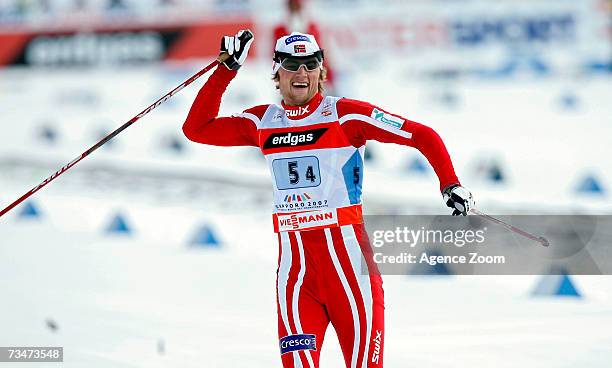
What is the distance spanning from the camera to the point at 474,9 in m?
18.6

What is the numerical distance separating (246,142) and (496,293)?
3.70 m

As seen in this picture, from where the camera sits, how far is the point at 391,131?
5.17 metres

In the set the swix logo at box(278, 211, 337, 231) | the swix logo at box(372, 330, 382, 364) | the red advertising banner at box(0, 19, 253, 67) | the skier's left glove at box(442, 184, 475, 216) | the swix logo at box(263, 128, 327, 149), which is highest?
the red advertising banner at box(0, 19, 253, 67)

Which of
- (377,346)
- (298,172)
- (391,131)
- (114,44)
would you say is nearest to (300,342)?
(377,346)

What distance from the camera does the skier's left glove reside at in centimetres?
494

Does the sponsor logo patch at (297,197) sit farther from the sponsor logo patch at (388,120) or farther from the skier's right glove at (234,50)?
the skier's right glove at (234,50)

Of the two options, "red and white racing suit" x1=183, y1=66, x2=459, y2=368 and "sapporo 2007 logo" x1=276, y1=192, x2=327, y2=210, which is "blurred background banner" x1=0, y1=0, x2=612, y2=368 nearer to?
"red and white racing suit" x1=183, y1=66, x2=459, y2=368

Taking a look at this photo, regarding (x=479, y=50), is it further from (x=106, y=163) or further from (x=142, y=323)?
(x=142, y=323)

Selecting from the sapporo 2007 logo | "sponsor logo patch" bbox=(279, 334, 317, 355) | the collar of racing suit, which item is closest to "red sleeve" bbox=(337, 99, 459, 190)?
the collar of racing suit

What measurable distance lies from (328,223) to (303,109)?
552 mm

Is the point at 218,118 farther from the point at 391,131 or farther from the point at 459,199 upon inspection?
the point at 459,199

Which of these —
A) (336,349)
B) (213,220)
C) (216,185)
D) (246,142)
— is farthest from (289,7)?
(246,142)

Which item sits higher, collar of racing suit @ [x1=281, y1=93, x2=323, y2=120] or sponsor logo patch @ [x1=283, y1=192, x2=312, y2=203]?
collar of racing suit @ [x1=281, y1=93, x2=323, y2=120]

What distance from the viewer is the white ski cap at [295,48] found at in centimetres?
524
